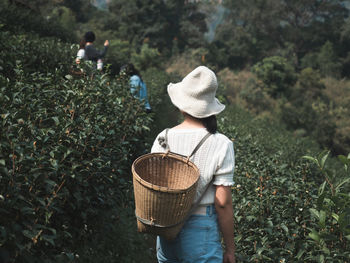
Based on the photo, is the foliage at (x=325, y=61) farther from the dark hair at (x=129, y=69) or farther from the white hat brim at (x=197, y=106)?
the white hat brim at (x=197, y=106)

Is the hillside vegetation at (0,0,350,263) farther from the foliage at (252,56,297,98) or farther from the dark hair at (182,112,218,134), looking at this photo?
the foliage at (252,56,297,98)

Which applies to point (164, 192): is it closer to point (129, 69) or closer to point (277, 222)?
point (277, 222)

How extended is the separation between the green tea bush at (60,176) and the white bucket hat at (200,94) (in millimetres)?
825

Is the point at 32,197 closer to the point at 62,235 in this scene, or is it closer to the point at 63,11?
the point at 62,235

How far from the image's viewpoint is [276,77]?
100ft

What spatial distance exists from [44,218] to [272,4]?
4319 centimetres

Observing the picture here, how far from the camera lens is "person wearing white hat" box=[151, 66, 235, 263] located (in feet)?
6.26

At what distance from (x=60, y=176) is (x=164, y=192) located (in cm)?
89

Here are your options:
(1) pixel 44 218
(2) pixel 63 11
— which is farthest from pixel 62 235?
(2) pixel 63 11

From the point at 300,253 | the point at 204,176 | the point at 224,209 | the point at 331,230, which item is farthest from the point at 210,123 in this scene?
the point at 331,230

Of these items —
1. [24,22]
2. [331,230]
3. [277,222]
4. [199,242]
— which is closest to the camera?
[199,242]

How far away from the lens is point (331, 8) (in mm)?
40812

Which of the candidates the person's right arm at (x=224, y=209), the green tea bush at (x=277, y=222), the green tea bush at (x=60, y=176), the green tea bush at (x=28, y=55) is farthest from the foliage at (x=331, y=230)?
the green tea bush at (x=28, y=55)

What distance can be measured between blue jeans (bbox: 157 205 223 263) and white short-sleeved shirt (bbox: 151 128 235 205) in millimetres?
96
